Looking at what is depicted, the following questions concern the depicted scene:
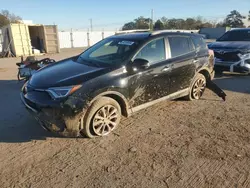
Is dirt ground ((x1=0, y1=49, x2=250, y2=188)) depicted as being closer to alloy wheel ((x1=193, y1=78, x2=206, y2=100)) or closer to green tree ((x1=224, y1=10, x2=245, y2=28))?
alloy wheel ((x1=193, y1=78, x2=206, y2=100))

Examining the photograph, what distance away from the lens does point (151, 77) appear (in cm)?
457

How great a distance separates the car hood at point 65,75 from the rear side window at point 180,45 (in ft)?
5.66

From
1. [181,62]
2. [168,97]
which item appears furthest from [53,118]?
[181,62]

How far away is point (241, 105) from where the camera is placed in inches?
221

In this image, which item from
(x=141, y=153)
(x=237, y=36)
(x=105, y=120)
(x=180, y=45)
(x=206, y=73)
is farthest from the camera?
(x=237, y=36)

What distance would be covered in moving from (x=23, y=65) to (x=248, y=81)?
736cm

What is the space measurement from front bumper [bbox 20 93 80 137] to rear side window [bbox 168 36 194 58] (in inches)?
105

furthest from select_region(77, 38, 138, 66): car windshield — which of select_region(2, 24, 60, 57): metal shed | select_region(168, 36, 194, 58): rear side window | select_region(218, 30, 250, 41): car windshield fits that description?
select_region(2, 24, 60, 57): metal shed

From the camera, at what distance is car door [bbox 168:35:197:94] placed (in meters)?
5.05

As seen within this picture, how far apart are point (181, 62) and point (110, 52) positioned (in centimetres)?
154

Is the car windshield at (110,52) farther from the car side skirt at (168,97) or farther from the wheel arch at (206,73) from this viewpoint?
the wheel arch at (206,73)

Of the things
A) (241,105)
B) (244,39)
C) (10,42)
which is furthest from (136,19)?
(241,105)

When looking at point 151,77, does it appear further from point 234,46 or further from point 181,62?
point 234,46

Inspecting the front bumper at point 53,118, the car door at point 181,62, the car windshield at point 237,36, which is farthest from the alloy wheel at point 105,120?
the car windshield at point 237,36
